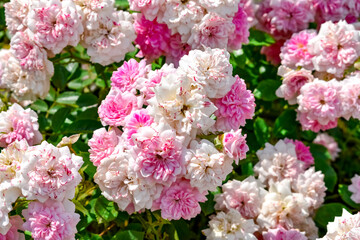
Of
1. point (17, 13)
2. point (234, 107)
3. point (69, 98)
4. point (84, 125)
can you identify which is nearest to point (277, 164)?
point (234, 107)

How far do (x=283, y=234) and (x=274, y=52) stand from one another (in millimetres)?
828

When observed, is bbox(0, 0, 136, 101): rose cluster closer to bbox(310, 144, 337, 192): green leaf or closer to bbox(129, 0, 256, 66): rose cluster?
bbox(129, 0, 256, 66): rose cluster

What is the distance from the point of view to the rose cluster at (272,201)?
1.75m

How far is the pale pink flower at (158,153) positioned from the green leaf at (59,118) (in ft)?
2.05

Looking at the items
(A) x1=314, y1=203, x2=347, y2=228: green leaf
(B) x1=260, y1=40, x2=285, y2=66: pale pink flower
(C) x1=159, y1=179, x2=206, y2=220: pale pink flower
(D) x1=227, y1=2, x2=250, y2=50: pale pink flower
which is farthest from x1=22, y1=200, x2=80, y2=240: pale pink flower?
(B) x1=260, y1=40, x2=285, y2=66: pale pink flower

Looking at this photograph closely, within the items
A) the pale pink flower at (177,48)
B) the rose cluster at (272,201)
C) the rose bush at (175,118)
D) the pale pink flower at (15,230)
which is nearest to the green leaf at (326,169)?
the rose bush at (175,118)

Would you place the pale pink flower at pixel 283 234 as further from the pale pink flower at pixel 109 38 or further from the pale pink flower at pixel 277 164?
the pale pink flower at pixel 109 38

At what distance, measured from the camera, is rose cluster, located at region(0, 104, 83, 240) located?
137cm

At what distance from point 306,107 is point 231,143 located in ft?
1.83

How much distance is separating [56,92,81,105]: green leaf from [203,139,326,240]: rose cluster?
0.69 metres

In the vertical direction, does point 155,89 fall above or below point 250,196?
above

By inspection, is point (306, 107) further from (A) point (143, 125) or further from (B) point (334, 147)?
→ (B) point (334, 147)

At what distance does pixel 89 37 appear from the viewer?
1779 millimetres

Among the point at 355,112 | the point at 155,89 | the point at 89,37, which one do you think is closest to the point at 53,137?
the point at 89,37
